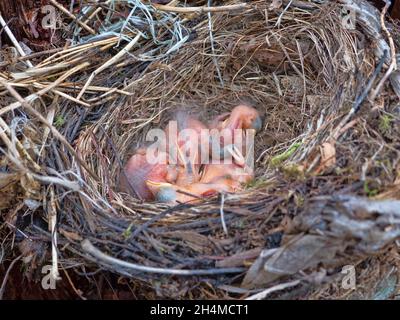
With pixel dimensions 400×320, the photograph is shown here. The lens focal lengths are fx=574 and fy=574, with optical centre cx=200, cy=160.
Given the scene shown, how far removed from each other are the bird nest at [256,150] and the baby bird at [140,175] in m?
0.05

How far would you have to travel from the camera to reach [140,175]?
226cm

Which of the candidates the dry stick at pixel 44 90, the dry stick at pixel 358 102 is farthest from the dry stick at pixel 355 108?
the dry stick at pixel 44 90

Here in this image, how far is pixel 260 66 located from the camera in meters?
2.48

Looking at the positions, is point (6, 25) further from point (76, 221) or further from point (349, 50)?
point (349, 50)

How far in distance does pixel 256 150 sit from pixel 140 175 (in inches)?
19.7

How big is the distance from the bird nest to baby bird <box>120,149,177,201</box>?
0.05 m

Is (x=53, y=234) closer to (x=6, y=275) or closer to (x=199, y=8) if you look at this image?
(x=6, y=275)

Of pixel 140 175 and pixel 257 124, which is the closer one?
pixel 140 175

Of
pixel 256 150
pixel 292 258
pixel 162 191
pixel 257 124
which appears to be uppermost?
pixel 257 124

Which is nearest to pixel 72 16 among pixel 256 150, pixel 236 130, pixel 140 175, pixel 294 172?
pixel 140 175

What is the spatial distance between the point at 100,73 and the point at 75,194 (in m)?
0.61

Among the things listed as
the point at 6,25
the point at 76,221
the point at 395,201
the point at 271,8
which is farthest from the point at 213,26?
the point at 395,201

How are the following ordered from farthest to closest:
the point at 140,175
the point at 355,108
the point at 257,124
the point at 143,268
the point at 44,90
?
the point at 257,124
the point at 140,175
the point at 44,90
the point at 355,108
the point at 143,268

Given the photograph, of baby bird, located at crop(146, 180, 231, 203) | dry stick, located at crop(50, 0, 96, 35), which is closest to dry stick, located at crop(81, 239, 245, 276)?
baby bird, located at crop(146, 180, 231, 203)
